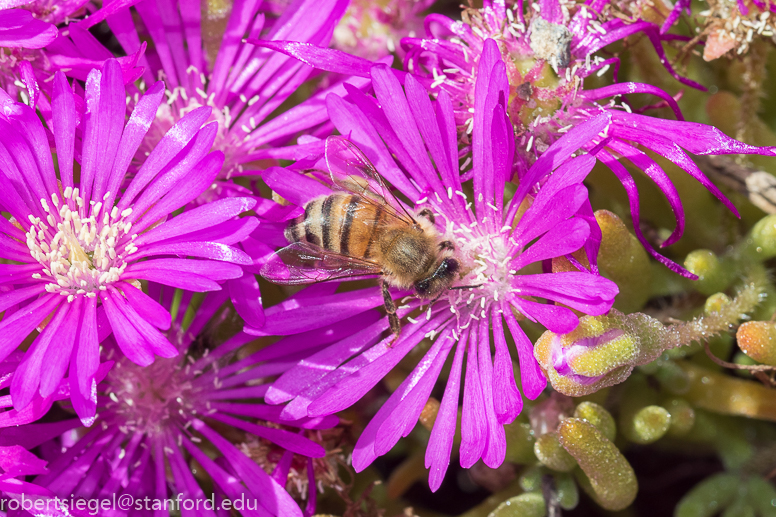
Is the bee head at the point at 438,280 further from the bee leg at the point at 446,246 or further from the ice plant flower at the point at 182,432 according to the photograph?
the ice plant flower at the point at 182,432

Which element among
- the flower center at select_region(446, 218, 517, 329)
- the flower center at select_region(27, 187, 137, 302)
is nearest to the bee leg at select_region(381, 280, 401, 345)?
the flower center at select_region(446, 218, 517, 329)

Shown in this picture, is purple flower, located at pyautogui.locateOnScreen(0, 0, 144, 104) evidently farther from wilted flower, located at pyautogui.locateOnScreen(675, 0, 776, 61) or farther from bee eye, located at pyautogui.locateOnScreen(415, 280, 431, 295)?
wilted flower, located at pyautogui.locateOnScreen(675, 0, 776, 61)

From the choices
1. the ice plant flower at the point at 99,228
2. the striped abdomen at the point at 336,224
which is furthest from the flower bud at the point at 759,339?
the ice plant flower at the point at 99,228

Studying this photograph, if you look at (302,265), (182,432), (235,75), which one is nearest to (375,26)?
(235,75)

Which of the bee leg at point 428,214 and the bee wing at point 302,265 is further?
the bee leg at point 428,214

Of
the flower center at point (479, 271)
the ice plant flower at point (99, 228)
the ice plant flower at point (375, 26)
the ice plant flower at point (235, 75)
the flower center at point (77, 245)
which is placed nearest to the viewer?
the ice plant flower at point (99, 228)

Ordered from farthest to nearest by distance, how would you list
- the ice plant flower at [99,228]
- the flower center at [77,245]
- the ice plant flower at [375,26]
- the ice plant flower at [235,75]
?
the ice plant flower at [375,26]
the ice plant flower at [235,75]
the flower center at [77,245]
the ice plant flower at [99,228]

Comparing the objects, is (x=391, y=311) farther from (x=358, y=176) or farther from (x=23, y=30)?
(x=23, y=30)

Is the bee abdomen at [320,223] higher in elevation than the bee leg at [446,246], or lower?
higher

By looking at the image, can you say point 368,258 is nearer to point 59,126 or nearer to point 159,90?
point 159,90
